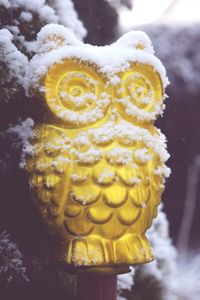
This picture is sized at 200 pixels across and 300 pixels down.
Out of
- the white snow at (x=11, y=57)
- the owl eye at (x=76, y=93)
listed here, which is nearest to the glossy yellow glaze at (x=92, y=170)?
the owl eye at (x=76, y=93)

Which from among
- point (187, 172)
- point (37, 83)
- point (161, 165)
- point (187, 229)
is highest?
point (187, 172)

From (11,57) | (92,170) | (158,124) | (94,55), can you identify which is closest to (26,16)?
(11,57)

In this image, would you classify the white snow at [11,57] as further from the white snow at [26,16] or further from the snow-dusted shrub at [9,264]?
the snow-dusted shrub at [9,264]

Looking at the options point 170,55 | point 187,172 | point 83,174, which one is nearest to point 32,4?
point 83,174

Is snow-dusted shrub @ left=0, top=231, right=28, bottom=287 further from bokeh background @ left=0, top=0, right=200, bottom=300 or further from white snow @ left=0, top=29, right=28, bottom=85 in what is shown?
white snow @ left=0, top=29, right=28, bottom=85

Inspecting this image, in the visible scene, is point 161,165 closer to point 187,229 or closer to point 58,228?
point 58,228

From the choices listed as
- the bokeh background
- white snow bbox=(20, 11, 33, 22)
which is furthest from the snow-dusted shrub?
white snow bbox=(20, 11, 33, 22)

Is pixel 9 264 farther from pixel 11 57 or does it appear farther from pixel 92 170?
pixel 11 57
